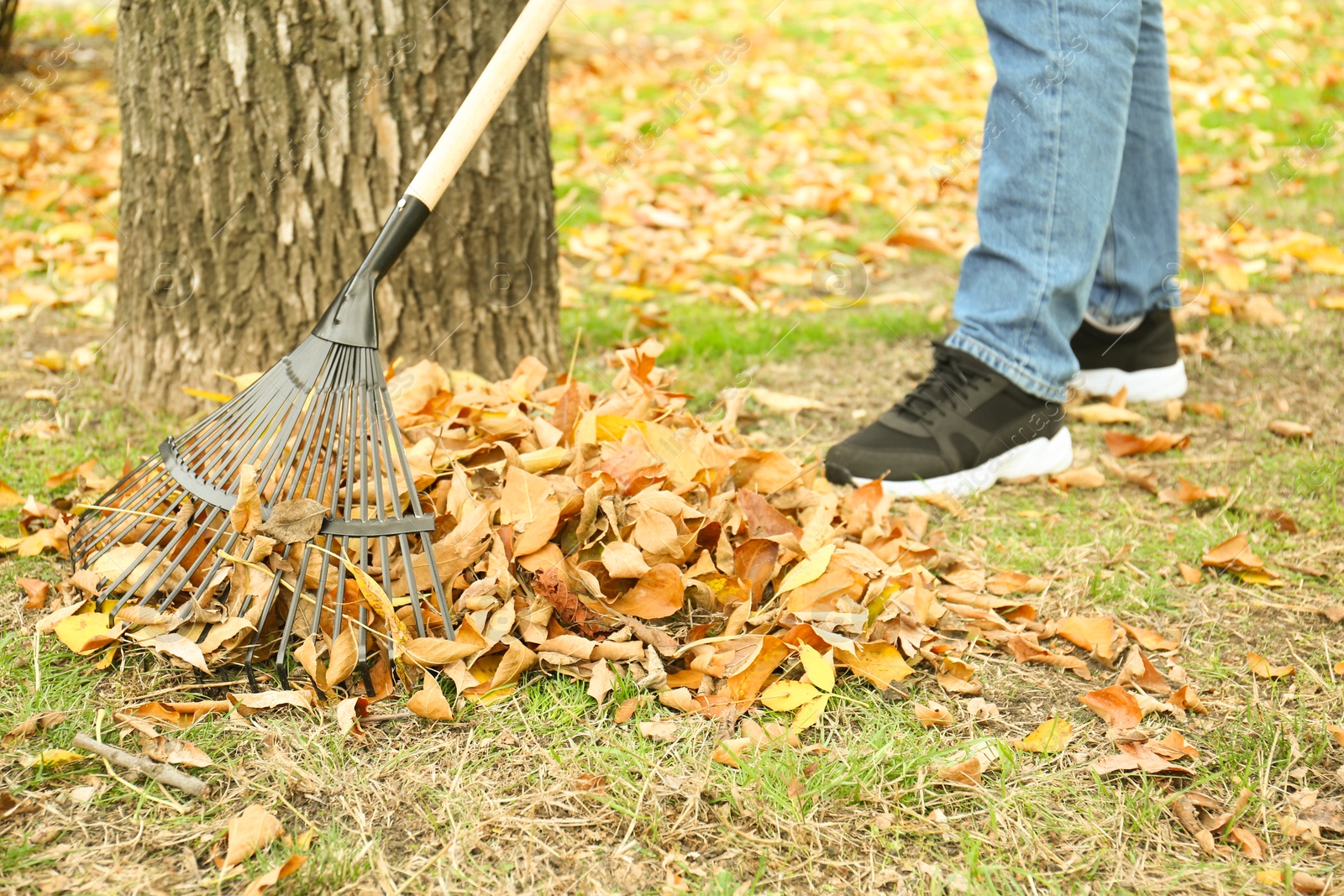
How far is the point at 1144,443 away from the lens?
2359 millimetres

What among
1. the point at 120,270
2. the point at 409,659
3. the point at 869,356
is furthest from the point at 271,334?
the point at 869,356

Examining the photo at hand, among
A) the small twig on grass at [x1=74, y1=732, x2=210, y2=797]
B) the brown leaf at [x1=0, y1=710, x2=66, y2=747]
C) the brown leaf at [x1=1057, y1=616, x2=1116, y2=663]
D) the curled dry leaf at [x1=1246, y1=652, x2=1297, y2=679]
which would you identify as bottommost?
the curled dry leaf at [x1=1246, y1=652, x2=1297, y2=679]

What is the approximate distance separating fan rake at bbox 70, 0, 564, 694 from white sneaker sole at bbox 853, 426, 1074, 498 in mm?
1030

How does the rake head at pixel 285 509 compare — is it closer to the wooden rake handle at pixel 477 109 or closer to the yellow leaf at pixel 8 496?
the wooden rake handle at pixel 477 109

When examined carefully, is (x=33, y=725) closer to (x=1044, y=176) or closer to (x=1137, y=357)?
(x=1044, y=176)

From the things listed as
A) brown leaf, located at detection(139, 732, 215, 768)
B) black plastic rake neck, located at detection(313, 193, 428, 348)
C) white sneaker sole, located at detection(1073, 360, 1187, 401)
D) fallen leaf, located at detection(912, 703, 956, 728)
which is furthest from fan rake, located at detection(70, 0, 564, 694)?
white sneaker sole, located at detection(1073, 360, 1187, 401)

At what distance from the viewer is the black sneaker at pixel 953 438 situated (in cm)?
216

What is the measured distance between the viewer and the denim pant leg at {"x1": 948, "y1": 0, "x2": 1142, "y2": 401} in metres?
1.95

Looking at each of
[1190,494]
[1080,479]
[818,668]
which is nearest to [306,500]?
[818,668]

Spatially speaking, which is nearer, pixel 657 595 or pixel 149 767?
pixel 149 767

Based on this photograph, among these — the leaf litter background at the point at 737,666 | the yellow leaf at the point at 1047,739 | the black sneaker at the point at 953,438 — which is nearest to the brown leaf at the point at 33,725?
the leaf litter background at the point at 737,666

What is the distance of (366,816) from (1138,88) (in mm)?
2283

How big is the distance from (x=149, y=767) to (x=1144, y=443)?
2.12 metres

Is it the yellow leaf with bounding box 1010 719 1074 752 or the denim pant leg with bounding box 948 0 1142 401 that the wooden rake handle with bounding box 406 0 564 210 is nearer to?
the denim pant leg with bounding box 948 0 1142 401
